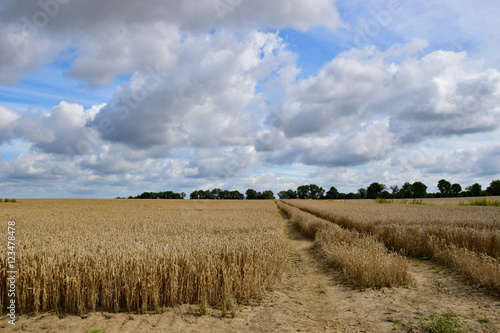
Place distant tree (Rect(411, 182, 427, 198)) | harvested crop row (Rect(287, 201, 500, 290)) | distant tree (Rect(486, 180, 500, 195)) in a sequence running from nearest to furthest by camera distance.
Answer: harvested crop row (Rect(287, 201, 500, 290)) < distant tree (Rect(486, 180, 500, 195)) < distant tree (Rect(411, 182, 427, 198))

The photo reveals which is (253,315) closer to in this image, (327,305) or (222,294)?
(222,294)

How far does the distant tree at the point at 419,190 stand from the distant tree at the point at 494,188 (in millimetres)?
17196

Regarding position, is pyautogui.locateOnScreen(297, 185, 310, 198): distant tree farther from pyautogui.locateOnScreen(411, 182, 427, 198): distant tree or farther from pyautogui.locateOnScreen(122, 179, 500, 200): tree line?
pyautogui.locateOnScreen(411, 182, 427, 198): distant tree

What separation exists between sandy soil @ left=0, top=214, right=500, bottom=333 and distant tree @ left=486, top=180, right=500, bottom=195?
105 m

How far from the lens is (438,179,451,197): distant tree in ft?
341

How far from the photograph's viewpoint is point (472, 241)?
1145 cm

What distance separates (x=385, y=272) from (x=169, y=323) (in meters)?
5.43

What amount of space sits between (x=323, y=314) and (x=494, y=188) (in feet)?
361

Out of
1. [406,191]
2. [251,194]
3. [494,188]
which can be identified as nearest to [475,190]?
[494,188]

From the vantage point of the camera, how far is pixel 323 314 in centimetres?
620

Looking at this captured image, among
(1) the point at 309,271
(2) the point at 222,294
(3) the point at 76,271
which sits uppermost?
(3) the point at 76,271

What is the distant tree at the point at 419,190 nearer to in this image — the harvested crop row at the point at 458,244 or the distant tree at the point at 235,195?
the distant tree at the point at 235,195

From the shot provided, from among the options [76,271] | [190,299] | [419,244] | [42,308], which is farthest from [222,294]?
[419,244]

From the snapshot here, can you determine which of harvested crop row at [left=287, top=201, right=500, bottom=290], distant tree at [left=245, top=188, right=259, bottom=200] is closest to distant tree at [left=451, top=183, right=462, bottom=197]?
distant tree at [left=245, top=188, right=259, bottom=200]
